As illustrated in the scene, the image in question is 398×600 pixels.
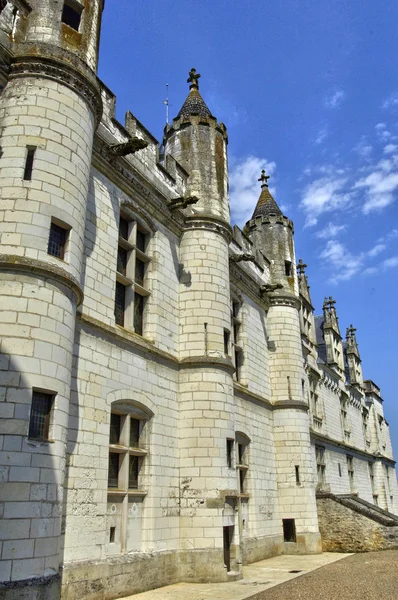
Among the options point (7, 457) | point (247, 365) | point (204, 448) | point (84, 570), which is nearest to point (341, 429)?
point (247, 365)

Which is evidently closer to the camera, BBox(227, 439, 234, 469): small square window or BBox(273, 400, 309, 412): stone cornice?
BBox(227, 439, 234, 469): small square window

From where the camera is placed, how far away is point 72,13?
10961 mm

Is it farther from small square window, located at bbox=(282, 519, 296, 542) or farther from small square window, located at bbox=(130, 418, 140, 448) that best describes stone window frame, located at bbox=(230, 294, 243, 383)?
small square window, located at bbox=(130, 418, 140, 448)

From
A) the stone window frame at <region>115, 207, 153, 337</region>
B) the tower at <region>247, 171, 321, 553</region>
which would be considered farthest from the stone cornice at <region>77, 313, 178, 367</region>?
the tower at <region>247, 171, 321, 553</region>

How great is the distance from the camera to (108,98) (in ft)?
40.1

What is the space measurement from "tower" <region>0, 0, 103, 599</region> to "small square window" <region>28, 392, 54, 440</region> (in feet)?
0.05

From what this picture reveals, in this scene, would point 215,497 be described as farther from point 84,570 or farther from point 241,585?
point 84,570

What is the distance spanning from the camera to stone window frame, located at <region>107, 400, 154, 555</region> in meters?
9.88

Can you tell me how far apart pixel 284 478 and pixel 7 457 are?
1260cm

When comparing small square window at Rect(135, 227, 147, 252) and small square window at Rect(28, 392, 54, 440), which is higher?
small square window at Rect(135, 227, 147, 252)

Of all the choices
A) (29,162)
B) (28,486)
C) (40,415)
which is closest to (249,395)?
(40,415)

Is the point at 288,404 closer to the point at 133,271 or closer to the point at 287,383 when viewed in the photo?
the point at 287,383

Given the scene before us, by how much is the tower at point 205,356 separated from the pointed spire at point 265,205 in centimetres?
626

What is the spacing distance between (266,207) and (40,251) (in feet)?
51.1
